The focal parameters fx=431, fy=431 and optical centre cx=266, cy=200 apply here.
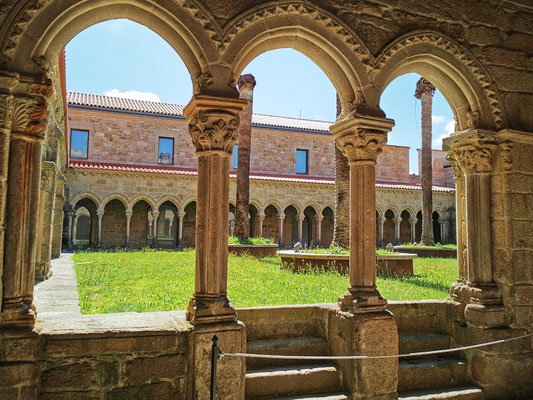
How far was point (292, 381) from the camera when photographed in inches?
128

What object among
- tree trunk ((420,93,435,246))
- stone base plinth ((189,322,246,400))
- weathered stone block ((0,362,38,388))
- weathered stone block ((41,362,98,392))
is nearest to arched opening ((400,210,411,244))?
tree trunk ((420,93,435,246))

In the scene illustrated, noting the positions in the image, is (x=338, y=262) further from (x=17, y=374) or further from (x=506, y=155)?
(x=17, y=374)

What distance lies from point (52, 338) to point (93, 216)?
17.8 metres

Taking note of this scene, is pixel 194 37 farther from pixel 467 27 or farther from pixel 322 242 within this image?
pixel 322 242

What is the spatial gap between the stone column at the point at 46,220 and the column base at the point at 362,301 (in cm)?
505

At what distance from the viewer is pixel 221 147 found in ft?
10.3

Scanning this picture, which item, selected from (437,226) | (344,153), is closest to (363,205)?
(344,153)

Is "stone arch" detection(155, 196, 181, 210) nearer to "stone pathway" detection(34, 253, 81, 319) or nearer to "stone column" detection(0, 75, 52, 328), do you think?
"stone pathway" detection(34, 253, 81, 319)

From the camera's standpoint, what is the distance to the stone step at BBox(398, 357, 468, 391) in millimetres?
3570

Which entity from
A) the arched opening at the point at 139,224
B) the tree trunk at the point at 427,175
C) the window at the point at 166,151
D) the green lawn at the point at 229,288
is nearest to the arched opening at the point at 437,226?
the tree trunk at the point at 427,175

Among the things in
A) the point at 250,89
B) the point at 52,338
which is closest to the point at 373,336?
the point at 52,338

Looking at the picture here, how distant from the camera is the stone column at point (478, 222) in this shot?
12.9 feet

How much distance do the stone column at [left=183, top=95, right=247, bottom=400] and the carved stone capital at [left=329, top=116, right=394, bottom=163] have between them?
3.27ft

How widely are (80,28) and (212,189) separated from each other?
4.81ft
